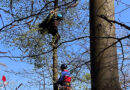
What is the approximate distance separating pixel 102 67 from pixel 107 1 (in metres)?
0.83

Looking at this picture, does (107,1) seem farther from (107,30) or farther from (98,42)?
(98,42)

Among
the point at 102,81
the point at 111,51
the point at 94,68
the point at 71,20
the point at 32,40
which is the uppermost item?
the point at 71,20

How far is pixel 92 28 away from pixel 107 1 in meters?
0.39

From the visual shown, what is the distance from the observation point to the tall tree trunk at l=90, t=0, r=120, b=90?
2016mm

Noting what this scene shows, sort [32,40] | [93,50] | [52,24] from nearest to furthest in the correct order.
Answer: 1. [93,50]
2. [52,24]
3. [32,40]

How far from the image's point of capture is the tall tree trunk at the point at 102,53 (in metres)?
2.02

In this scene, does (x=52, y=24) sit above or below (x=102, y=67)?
above

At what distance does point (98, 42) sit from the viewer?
213cm

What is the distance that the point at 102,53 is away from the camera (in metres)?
2.07

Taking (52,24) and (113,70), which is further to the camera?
(52,24)

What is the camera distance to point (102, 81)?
201cm

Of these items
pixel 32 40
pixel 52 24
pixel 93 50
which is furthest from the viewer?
pixel 32 40

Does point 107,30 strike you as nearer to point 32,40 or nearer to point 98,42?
point 98,42

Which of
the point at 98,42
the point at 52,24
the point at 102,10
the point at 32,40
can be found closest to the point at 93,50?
the point at 98,42
